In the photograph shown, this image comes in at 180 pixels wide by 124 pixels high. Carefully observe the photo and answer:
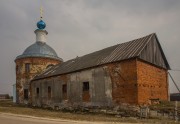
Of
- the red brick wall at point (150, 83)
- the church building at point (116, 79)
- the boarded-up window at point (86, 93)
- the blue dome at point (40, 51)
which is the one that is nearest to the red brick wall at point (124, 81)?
the church building at point (116, 79)

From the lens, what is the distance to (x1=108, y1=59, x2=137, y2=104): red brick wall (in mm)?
17562

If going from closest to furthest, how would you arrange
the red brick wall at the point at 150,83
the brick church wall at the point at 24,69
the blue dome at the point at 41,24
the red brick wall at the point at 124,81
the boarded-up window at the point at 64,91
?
the red brick wall at the point at 124,81, the red brick wall at the point at 150,83, the boarded-up window at the point at 64,91, the brick church wall at the point at 24,69, the blue dome at the point at 41,24

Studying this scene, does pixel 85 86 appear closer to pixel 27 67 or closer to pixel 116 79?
pixel 116 79

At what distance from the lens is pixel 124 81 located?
18.2 m

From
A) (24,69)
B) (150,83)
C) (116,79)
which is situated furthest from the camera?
(24,69)

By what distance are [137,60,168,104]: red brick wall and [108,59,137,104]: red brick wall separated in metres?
0.42

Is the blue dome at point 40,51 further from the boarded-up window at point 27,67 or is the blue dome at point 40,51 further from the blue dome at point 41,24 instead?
the blue dome at point 41,24

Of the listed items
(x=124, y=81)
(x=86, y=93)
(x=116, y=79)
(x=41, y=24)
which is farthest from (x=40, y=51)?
(x=124, y=81)

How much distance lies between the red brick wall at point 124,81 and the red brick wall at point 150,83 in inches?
16.6

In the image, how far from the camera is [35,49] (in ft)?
109

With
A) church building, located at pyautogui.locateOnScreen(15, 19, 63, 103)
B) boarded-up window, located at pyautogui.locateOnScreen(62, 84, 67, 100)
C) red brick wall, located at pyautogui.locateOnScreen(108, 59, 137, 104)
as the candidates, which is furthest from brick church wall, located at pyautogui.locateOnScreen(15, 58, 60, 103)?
red brick wall, located at pyautogui.locateOnScreen(108, 59, 137, 104)

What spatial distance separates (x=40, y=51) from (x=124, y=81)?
17.7 meters

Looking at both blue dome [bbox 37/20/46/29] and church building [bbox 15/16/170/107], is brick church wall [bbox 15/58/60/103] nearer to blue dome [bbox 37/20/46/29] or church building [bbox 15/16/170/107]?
church building [bbox 15/16/170/107]

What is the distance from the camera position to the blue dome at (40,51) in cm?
3256
